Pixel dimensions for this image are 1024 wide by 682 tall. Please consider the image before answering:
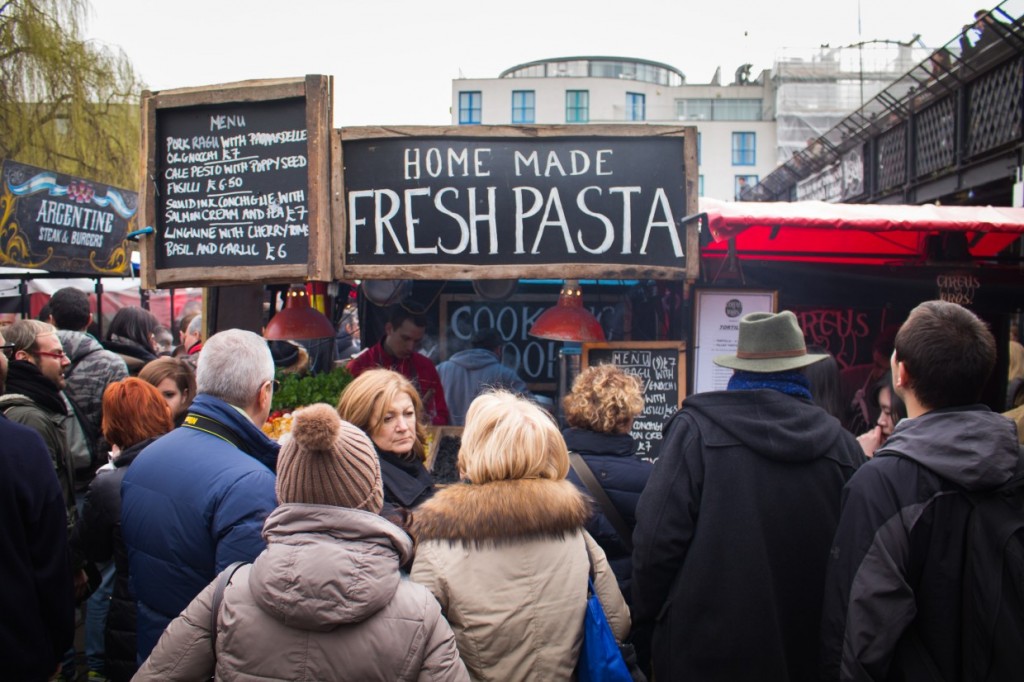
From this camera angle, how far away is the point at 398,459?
9.20ft

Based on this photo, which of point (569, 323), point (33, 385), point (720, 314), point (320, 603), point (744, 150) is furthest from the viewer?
point (744, 150)

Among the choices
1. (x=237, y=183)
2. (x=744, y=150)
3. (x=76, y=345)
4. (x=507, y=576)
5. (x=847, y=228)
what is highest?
(x=744, y=150)

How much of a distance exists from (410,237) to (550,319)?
3.28 ft

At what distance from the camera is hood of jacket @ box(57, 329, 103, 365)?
16.2 feet

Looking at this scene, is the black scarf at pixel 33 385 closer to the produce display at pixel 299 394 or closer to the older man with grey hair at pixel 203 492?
the produce display at pixel 299 394

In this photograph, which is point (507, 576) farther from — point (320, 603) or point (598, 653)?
point (320, 603)

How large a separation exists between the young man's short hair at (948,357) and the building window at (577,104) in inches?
2206

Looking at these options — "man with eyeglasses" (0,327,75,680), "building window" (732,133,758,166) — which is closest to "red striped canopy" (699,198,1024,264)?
"man with eyeglasses" (0,327,75,680)

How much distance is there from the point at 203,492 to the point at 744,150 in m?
52.6

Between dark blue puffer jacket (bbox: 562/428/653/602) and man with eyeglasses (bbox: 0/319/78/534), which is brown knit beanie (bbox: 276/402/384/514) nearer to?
dark blue puffer jacket (bbox: 562/428/653/602)

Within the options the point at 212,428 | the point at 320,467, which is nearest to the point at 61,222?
the point at 212,428

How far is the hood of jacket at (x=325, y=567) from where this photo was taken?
163 centimetres

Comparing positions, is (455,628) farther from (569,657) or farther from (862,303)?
(862,303)

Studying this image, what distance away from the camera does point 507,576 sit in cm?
210
